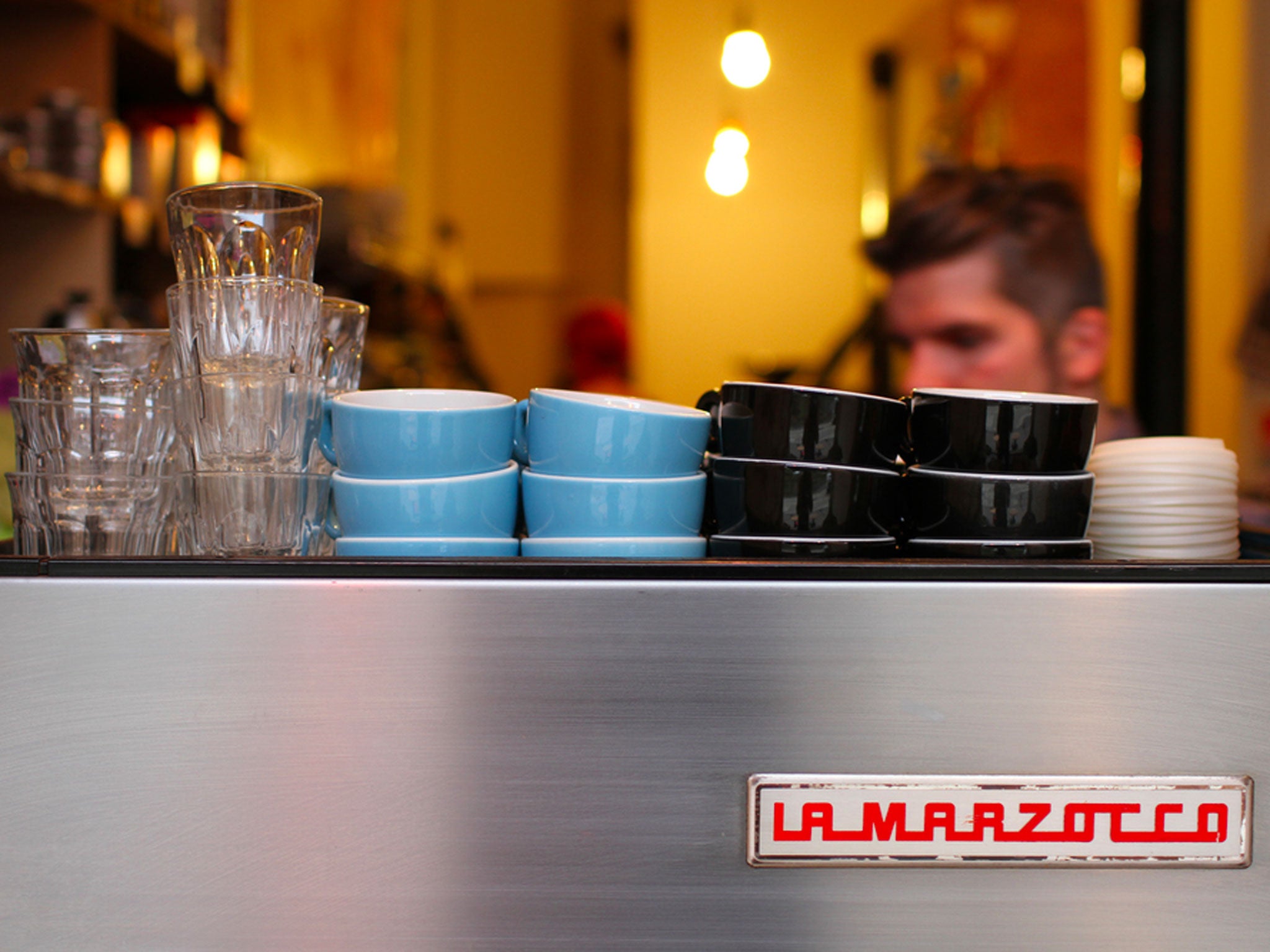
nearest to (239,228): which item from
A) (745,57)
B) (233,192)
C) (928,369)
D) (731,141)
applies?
(233,192)

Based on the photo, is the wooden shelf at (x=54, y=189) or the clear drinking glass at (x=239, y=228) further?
the wooden shelf at (x=54, y=189)

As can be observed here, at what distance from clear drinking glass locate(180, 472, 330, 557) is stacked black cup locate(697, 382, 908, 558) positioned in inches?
11.9

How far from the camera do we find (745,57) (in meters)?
3.69

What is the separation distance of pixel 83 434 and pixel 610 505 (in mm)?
385

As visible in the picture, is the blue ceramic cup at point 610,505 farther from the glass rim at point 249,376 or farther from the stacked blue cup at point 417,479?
the glass rim at point 249,376

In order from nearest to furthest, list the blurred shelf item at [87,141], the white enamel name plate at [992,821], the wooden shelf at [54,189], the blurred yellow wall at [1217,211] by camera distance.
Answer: the white enamel name plate at [992,821]
the wooden shelf at [54,189]
the blurred shelf item at [87,141]
the blurred yellow wall at [1217,211]

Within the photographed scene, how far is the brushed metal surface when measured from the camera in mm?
622

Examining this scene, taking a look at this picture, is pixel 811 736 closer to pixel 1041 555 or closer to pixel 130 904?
pixel 1041 555

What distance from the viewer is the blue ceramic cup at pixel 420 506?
70 cm

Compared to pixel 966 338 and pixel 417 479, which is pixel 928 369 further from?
pixel 417 479

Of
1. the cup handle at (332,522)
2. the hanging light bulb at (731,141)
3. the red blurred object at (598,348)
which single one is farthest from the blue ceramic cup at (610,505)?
the hanging light bulb at (731,141)

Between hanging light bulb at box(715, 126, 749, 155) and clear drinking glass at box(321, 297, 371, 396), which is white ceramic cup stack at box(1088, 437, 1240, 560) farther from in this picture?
hanging light bulb at box(715, 126, 749, 155)

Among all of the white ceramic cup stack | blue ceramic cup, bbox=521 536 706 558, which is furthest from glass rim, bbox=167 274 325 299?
the white ceramic cup stack

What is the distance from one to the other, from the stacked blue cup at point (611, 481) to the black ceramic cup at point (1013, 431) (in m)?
0.18
